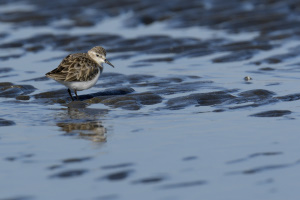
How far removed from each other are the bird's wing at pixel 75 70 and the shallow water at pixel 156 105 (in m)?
0.44

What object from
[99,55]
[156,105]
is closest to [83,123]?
[156,105]

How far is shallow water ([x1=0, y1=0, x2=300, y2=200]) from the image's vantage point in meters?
7.51

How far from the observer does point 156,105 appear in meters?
→ 11.6

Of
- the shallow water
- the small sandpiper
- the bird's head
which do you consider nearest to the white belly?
the small sandpiper

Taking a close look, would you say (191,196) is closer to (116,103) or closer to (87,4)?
(116,103)

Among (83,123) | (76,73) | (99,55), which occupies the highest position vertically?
(99,55)

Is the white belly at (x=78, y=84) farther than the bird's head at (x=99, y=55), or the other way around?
the bird's head at (x=99, y=55)

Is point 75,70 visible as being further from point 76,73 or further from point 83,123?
point 83,123

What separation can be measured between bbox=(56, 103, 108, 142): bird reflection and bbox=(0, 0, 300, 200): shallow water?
0.10 feet

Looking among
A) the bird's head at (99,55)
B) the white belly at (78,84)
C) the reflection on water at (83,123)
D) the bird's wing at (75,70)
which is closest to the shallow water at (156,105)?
the reflection on water at (83,123)

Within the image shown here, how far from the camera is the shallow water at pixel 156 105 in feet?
24.6

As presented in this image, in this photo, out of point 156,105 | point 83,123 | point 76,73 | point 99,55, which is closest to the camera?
point 83,123

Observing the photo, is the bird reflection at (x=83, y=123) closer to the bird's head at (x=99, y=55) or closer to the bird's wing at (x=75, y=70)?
the bird's wing at (x=75, y=70)

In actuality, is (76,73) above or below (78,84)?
above
